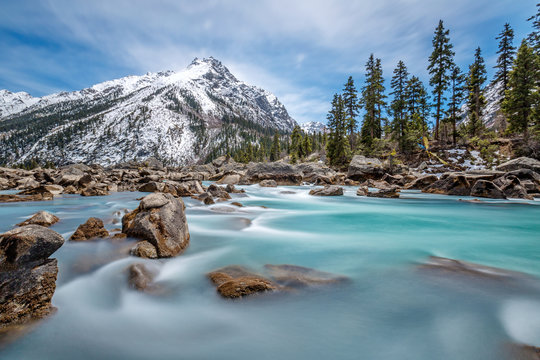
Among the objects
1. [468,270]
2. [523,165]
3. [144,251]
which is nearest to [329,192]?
[468,270]

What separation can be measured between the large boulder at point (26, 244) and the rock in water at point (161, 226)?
4.78 ft

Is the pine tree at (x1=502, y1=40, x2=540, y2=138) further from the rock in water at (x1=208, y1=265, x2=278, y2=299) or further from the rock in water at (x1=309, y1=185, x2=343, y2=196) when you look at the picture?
the rock in water at (x1=208, y1=265, x2=278, y2=299)

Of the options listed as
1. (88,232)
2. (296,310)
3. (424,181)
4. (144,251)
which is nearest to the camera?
(296,310)

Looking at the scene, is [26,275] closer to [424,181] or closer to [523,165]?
[424,181]

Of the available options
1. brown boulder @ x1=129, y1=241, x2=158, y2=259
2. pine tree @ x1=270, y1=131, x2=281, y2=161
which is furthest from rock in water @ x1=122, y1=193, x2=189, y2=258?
pine tree @ x1=270, y1=131, x2=281, y2=161

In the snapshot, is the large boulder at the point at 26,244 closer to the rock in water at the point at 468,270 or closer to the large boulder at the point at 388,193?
the rock in water at the point at 468,270

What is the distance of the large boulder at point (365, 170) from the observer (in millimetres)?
26484

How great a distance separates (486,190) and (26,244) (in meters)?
19.6

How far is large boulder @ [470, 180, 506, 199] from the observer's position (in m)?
13.5

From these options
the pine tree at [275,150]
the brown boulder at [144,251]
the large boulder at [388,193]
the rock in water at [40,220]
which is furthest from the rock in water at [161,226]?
the pine tree at [275,150]

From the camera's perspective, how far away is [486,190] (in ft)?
46.2

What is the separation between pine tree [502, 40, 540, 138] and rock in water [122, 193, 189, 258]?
32237 mm

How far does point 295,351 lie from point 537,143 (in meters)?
30.8

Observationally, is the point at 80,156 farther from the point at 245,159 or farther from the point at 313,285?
the point at 313,285
